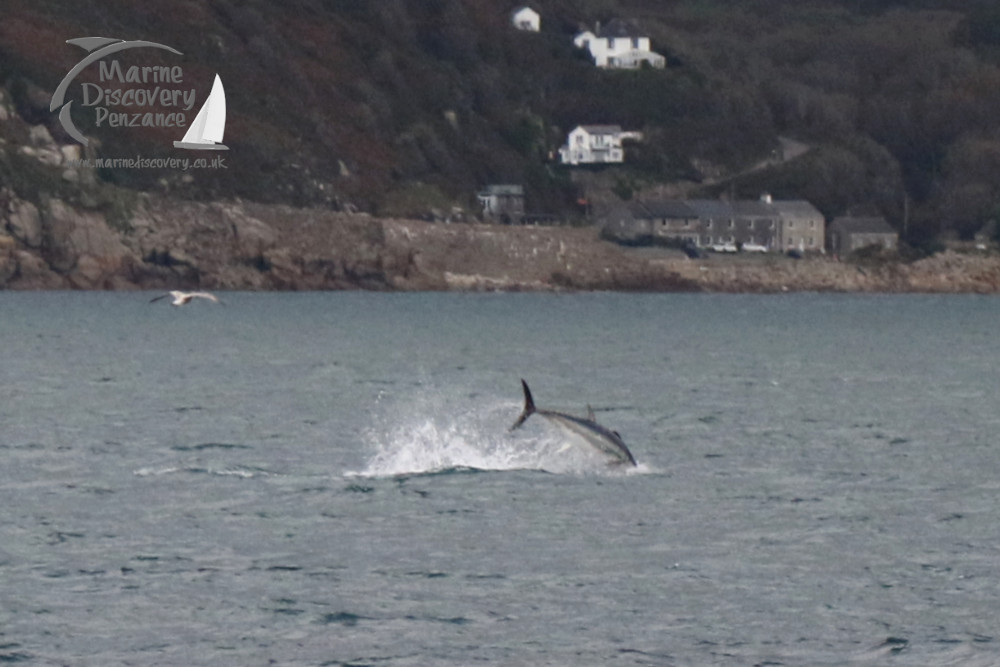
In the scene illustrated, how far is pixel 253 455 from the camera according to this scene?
40938 millimetres

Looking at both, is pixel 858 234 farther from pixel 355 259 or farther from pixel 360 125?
pixel 355 259

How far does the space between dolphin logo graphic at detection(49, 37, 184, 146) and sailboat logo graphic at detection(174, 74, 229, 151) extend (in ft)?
33.3

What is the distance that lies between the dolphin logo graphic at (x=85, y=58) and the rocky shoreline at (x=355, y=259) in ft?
34.5

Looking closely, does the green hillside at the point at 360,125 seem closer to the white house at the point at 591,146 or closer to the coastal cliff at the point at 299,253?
the white house at the point at 591,146

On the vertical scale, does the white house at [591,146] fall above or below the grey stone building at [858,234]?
above

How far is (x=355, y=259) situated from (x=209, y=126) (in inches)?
703

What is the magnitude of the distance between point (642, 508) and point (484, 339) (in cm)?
5780

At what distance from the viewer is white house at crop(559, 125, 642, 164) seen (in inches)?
7667

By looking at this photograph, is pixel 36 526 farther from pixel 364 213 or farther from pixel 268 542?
pixel 364 213

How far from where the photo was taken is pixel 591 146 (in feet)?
642

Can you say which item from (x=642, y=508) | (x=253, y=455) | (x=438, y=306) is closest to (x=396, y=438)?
(x=253, y=455)

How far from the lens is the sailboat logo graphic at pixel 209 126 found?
510 ft

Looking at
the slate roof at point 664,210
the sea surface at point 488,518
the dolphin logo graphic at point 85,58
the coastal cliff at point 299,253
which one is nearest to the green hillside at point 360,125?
the dolphin logo graphic at point 85,58

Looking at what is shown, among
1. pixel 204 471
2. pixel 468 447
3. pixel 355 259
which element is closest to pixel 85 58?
pixel 355 259
